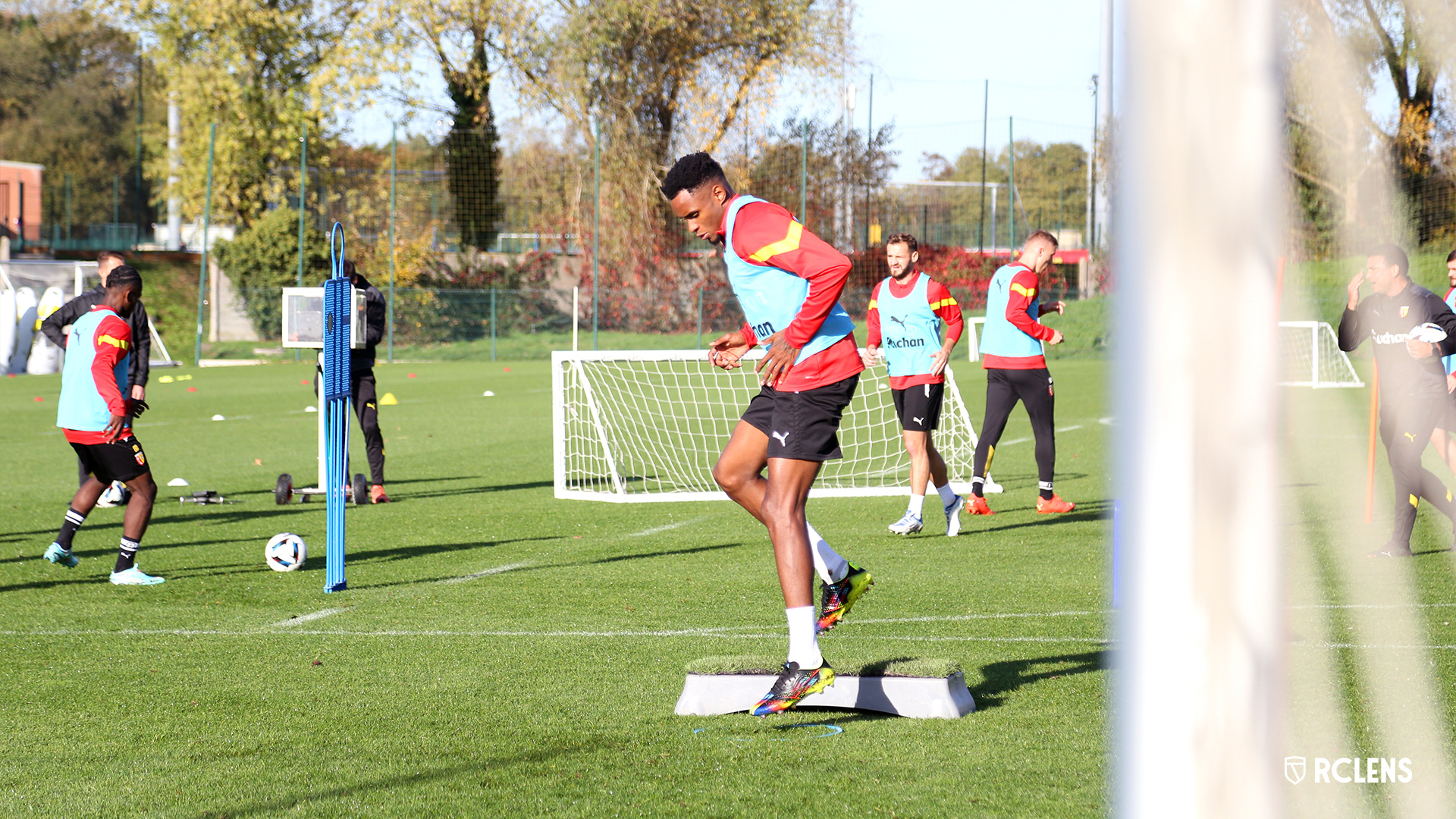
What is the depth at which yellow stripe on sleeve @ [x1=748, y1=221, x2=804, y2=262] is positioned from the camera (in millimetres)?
4891

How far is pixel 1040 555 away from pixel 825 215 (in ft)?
87.5

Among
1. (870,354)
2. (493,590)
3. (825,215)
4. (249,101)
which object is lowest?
(493,590)

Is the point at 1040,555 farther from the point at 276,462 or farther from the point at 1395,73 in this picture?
the point at 276,462

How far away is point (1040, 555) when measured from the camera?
8.17 meters

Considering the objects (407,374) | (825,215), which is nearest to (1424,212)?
(407,374)

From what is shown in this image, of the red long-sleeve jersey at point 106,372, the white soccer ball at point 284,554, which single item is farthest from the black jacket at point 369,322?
the red long-sleeve jersey at point 106,372

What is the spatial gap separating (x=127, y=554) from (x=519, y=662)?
3.17m

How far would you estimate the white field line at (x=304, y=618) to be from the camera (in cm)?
640

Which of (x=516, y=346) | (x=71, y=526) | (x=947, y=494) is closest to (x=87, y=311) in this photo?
(x=71, y=526)

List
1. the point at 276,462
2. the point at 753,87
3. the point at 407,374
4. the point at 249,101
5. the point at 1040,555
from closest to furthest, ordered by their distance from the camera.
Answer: the point at 1040,555, the point at 276,462, the point at 407,374, the point at 753,87, the point at 249,101

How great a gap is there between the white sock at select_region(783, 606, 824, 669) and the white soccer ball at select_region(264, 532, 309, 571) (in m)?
4.31

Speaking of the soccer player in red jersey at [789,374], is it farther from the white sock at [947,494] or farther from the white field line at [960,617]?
the white sock at [947,494]

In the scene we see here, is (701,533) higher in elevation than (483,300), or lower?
lower

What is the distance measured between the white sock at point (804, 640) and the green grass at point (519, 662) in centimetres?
24
